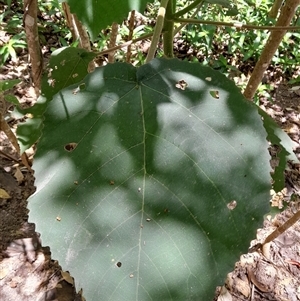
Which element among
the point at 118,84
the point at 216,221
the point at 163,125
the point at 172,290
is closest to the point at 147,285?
the point at 172,290

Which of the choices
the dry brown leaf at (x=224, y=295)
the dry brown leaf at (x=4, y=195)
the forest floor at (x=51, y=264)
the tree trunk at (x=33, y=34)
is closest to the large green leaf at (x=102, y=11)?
the tree trunk at (x=33, y=34)

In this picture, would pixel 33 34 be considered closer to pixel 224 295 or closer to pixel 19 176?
pixel 19 176

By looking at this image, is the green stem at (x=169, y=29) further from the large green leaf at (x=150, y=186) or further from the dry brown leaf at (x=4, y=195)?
the dry brown leaf at (x=4, y=195)

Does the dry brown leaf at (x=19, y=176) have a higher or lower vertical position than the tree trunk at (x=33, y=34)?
lower

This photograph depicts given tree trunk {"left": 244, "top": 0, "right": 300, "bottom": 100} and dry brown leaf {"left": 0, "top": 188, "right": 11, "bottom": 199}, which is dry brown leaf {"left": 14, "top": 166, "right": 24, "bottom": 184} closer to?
dry brown leaf {"left": 0, "top": 188, "right": 11, "bottom": 199}

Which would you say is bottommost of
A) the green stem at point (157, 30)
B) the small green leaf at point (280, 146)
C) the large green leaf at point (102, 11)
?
the small green leaf at point (280, 146)

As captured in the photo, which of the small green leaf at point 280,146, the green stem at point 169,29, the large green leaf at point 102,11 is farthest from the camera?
the small green leaf at point 280,146

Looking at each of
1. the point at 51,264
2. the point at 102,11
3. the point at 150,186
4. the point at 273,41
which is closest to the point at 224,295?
the point at 51,264

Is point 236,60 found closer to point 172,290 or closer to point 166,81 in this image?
point 166,81
